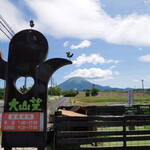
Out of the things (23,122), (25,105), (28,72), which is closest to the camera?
(23,122)

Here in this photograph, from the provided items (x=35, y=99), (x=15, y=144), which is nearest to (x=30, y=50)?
(x=35, y=99)

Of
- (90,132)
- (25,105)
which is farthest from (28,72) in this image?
(90,132)

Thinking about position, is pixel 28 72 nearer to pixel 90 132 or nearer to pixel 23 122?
pixel 23 122

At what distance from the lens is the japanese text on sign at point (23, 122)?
5.73m

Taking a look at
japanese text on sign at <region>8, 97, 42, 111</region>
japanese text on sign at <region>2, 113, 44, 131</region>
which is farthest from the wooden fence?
japanese text on sign at <region>8, 97, 42, 111</region>

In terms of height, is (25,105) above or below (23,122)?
above

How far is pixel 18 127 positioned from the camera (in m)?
5.73

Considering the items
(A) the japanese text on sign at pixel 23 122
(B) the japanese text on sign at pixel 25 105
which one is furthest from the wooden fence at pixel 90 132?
(B) the japanese text on sign at pixel 25 105

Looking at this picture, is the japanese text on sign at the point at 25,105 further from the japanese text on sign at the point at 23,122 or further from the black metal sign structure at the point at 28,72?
the japanese text on sign at the point at 23,122

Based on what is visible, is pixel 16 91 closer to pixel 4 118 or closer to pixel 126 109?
pixel 4 118

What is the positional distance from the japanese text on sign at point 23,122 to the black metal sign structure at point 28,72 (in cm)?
3

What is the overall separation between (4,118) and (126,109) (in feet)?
32.3

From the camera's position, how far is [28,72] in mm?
6105

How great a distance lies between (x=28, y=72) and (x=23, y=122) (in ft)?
5.19
